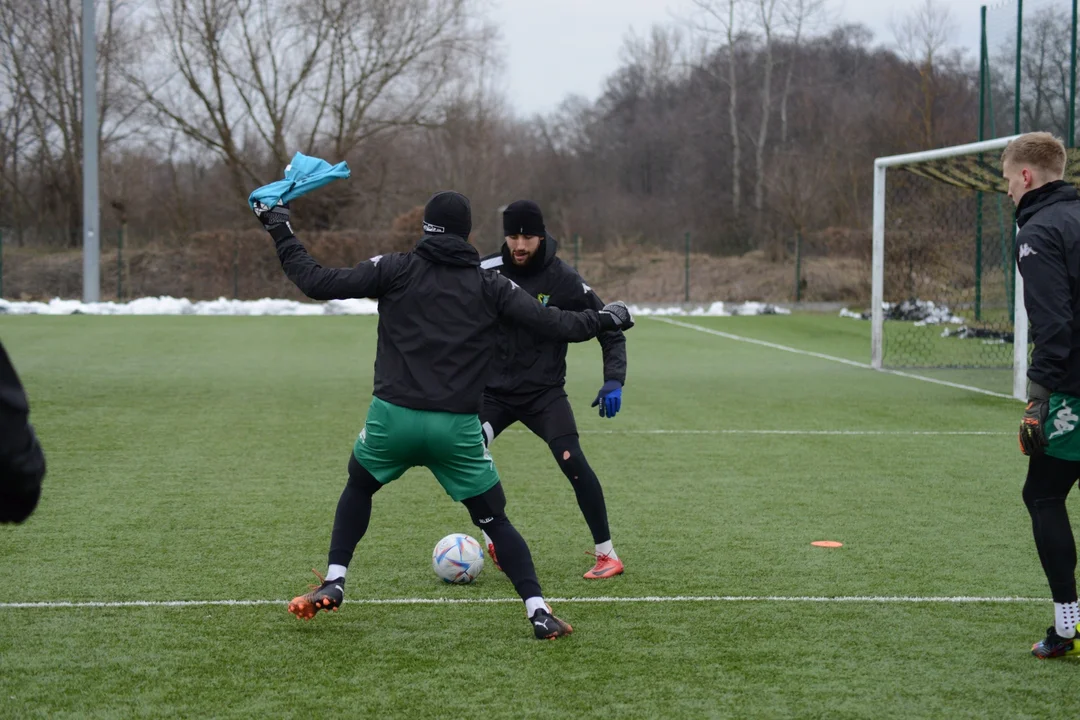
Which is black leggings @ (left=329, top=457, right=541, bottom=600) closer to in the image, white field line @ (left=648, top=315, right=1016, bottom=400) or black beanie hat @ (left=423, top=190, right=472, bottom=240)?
black beanie hat @ (left=423, top=190, right=472, bottom=240)

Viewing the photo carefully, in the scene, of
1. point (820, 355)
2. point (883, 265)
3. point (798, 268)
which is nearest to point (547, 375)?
point (883, 265)

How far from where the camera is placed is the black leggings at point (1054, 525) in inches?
182

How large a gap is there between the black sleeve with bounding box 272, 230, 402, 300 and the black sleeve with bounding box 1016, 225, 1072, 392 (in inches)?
94.0

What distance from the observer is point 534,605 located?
16.3 feet

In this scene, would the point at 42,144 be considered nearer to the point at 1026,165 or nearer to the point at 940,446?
the point at 940,446

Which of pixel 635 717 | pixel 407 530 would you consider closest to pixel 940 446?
pixel 407 530

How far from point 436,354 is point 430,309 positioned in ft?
0.59

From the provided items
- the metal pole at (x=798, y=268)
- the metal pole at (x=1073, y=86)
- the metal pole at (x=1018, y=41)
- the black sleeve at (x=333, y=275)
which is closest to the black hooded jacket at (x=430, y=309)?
the black sleeve at (x=333, y=275)

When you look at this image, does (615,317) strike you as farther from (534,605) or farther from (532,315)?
(534,605)

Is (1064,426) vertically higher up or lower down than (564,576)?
higher up

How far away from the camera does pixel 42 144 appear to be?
1713 inches

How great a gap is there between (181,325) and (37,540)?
723 inches

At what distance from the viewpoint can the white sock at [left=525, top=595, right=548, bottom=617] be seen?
4.94m

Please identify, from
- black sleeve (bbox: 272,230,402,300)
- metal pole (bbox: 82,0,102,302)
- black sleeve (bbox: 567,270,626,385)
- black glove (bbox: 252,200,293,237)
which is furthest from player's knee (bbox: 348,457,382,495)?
metal pole (bbox: 82,0,102,302)
